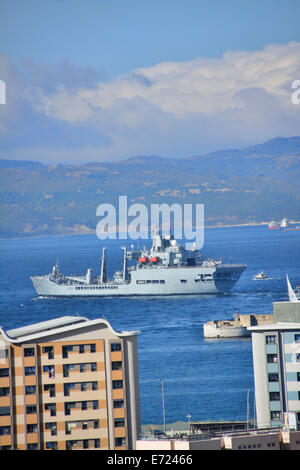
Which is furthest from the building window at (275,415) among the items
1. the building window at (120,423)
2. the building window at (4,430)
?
the building window at (4,430)

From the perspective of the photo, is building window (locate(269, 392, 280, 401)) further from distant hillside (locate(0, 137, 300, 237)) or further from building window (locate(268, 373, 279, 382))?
distant hillside (locate(0, 137, 300, 237))

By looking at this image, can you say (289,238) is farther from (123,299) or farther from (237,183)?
(123,299)

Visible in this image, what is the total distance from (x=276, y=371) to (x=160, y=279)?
129 feet

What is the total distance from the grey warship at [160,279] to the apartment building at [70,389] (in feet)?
127

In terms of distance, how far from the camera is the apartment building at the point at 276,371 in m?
17.8

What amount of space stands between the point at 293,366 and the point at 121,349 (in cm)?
340

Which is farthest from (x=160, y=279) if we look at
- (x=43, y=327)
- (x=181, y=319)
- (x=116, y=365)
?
(x=116, y=365)

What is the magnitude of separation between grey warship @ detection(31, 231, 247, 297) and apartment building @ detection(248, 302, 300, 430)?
124 ft

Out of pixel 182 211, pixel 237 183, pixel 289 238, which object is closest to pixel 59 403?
pixel 289 238

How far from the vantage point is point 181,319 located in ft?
151

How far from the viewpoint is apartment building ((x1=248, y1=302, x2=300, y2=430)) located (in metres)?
17.8

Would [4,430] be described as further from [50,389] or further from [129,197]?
[129,197]

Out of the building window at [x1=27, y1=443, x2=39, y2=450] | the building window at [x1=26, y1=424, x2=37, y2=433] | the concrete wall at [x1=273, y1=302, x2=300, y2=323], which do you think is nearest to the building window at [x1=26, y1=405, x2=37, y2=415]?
the building window at [x1=26, y1=424, x2=37, y2=433]

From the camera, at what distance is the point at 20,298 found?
61312 millimetres
